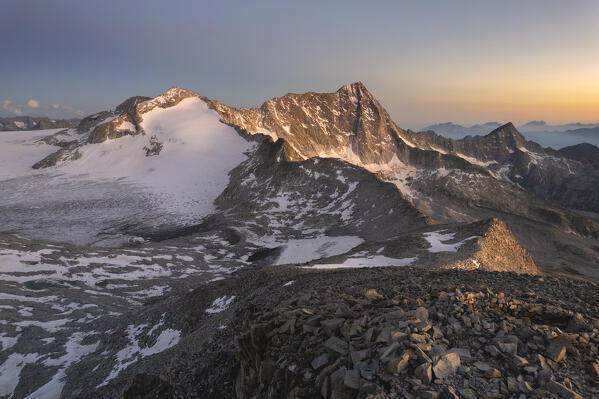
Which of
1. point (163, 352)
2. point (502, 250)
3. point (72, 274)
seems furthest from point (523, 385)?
point (72, 274)

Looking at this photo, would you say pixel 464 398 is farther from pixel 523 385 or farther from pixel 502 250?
pixel 502 250

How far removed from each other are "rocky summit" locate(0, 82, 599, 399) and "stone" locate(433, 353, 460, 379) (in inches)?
0.9

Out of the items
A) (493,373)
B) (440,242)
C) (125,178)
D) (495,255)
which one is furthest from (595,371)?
(125,178)

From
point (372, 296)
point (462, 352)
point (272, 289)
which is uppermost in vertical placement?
point (462, 352)

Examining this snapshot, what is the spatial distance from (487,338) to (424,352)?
190 cm

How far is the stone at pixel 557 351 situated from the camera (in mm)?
6676

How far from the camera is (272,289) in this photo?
802 inches

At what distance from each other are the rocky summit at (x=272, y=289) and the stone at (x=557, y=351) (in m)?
0.04

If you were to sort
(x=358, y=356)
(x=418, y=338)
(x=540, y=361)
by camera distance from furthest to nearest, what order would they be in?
(x=358, y=356), (x=418, y=338), (x=540, y=361)

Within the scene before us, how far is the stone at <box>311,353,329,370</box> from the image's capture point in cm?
783

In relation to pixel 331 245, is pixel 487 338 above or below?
above

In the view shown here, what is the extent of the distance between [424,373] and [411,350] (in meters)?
0.70

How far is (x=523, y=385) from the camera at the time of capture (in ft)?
19.5

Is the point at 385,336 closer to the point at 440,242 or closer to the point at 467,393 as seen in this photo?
the point at 467,393
